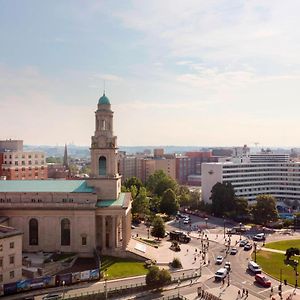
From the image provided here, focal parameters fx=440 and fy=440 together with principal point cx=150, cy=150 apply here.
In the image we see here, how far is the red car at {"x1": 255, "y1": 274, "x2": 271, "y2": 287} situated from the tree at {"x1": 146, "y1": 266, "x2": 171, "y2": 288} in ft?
56.8

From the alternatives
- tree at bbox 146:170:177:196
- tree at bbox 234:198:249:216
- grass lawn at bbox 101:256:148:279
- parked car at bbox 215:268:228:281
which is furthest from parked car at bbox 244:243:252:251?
tree at bbox 146:170:177:196

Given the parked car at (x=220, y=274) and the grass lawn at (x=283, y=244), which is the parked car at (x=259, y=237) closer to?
the grass lawn at (x=283, y=244)

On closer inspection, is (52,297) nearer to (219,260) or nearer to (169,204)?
(219,260)

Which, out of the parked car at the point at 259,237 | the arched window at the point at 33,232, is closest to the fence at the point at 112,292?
the arched window at the point at 33,232

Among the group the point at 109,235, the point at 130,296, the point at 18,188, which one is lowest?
the point at 130,296

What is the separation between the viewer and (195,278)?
8012 cm

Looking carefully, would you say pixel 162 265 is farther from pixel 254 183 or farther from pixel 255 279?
pixel 254 183

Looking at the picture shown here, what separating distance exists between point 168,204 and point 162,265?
64.6 meters

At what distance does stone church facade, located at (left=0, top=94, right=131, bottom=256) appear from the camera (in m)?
90.6

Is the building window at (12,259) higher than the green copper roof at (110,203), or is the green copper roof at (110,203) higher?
the green copper roof at (110,203)

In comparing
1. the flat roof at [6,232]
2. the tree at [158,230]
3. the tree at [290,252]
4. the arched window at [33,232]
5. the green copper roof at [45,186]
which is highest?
the green copper roof at [45,186]

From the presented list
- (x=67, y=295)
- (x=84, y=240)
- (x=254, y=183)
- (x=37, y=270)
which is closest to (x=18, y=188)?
(x=84, y=240)

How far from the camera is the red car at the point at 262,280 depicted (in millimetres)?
76625

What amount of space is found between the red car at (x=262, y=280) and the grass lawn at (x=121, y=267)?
20021mm
